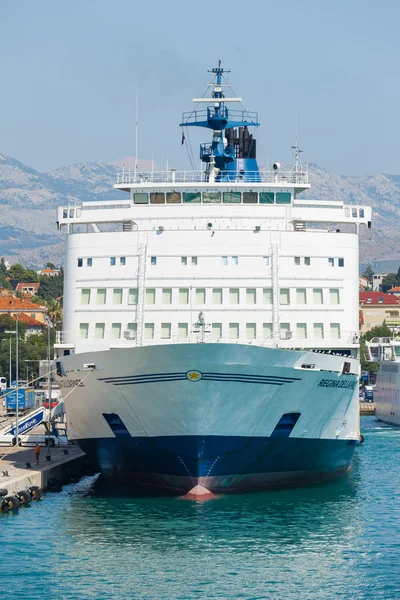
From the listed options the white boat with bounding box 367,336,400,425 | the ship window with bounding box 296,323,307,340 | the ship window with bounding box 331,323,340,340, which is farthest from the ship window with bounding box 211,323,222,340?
the white boat with bounding box 367,336,400,425

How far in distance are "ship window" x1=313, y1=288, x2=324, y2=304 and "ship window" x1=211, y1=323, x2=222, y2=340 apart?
364cm

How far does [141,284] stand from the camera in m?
40.2

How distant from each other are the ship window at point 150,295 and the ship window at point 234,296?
2.64 m

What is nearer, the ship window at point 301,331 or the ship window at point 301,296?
the ship window at point 301,331

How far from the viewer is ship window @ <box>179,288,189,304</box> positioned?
3984 centimetres

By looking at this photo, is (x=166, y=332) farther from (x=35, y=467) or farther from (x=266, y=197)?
(x=35, y=467)

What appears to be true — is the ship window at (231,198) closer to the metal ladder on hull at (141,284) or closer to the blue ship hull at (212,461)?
the metal ladder on hull at (141,284)

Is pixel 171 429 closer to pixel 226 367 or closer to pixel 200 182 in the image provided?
pixel 226 367

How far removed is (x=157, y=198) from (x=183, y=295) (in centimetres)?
531

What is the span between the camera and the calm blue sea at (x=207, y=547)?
88.1 feet

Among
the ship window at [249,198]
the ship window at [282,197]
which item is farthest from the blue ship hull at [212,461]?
the ship window at [249,198]

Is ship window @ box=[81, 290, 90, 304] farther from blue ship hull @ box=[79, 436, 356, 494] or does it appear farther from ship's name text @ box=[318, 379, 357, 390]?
ship's name text @ box=[318, 379, 357, 390]

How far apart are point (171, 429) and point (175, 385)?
1551 mm

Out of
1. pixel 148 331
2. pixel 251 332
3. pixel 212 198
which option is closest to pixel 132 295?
pixel 148 331
